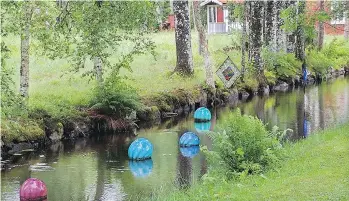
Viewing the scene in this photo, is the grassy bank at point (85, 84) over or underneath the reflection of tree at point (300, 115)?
over

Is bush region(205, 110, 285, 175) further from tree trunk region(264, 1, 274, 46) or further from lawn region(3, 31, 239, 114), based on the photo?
tree trunk region(264, 1, 274, 46)

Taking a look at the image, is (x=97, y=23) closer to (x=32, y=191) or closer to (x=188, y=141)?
(x=188, y=141)

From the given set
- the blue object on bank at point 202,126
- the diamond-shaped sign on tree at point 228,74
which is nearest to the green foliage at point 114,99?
the blue object on bank at point 202,126

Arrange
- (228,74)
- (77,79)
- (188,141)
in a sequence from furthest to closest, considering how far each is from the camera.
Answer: (228,74), (77,79), (188,141)

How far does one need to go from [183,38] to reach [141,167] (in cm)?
1462

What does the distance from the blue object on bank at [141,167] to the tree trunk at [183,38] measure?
1328cm

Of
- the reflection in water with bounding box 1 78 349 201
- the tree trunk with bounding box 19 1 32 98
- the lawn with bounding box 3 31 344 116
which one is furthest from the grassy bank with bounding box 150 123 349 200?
the lawn with bounding box 3 31 344 116

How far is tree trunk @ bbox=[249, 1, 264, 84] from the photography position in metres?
31.4

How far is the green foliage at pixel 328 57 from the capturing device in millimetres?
39000

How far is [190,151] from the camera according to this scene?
1731 cm

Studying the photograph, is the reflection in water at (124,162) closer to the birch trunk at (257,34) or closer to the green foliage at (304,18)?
the green foliage at (304,18)

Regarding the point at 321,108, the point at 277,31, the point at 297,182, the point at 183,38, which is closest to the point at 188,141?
the point at 297,182

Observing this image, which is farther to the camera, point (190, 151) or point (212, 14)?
point (212, 14)

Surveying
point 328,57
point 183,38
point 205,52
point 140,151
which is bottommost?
point 140,151
